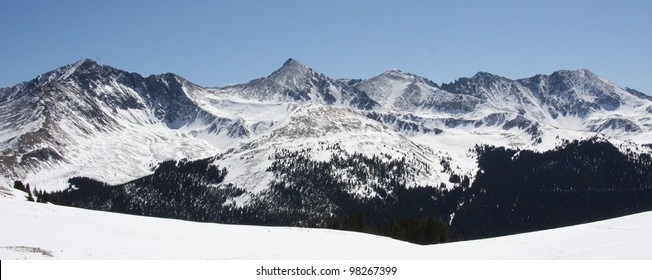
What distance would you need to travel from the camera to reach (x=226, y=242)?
4391 cm

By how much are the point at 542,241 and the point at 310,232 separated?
81.6 feet

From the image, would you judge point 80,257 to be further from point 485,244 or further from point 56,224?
point 485,244

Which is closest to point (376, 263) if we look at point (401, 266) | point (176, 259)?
point (401, 266)

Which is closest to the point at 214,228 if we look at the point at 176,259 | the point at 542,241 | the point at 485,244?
the point at 176,259

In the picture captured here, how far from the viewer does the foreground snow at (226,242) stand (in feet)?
101

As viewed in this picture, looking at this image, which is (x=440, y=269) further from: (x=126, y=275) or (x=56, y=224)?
(x=56, y=224)

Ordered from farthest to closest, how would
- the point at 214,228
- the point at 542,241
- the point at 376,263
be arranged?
the point at 214,228, the point at 542,241, the point at 376,263

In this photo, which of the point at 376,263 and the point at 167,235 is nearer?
the point at 376,263

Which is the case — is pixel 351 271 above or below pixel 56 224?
below

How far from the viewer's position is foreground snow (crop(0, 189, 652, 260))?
30.6 metres

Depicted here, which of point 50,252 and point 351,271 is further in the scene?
point 50,252

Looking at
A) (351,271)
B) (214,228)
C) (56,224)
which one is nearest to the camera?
(351,271)

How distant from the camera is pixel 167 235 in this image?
44.2 metres

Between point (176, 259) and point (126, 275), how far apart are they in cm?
637
